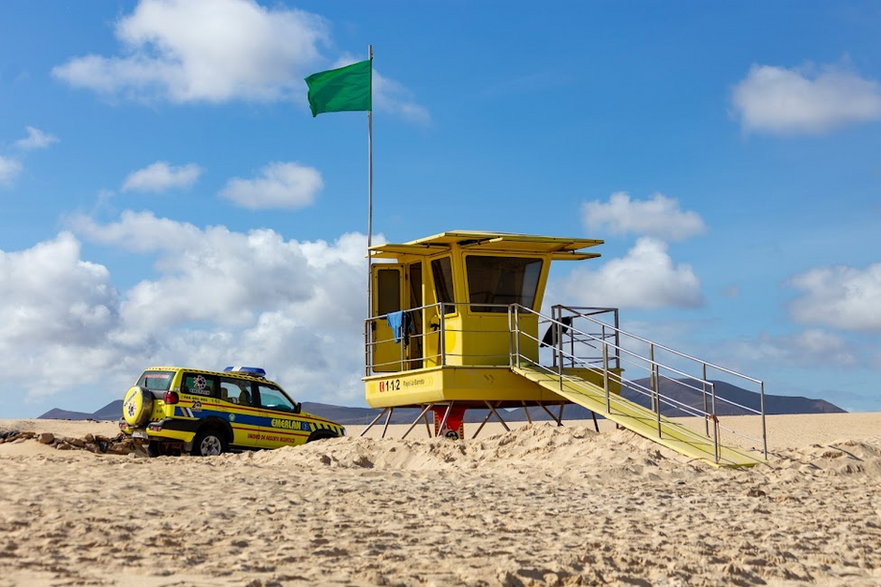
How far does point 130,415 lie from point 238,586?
12.0m

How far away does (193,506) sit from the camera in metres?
9.69

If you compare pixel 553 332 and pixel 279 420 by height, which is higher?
pixel 553 332

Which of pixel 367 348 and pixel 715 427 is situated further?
pixel 367 348

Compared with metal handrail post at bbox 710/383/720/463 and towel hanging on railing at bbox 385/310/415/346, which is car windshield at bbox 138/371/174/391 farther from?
metal handrail post at bbox 710/383/720/463

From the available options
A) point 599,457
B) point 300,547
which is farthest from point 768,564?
point 599,457

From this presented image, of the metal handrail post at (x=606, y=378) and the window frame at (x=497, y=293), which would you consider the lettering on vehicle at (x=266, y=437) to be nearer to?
the window frame at (x=497, y=293)

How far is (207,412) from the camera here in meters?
18.5

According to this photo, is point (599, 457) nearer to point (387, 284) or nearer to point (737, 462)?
point (737, 462)

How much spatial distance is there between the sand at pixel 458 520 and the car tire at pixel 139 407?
8.14 ft

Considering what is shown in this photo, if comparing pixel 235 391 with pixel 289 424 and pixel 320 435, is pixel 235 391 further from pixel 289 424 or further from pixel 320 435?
pixel 320 435

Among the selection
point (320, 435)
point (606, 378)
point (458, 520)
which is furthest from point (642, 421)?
point (458, 520)

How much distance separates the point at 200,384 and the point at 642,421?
25.4 feet

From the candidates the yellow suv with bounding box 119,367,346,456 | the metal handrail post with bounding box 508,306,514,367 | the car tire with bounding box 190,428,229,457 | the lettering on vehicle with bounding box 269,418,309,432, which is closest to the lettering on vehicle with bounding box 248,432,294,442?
the yellow suv with bounding box 119,367,346,456

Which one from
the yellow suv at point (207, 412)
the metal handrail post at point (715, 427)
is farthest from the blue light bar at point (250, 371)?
the metal handrail post at point (715, 427)
